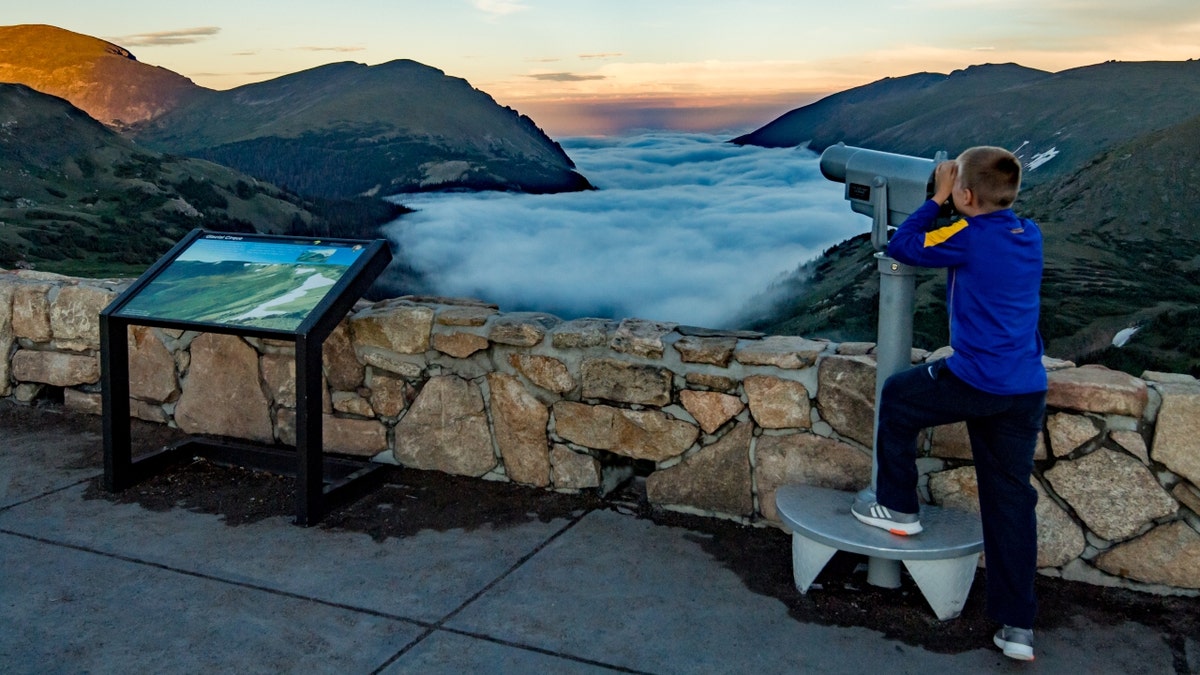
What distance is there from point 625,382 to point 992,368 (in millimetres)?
1567

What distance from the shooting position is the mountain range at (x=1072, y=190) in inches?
395

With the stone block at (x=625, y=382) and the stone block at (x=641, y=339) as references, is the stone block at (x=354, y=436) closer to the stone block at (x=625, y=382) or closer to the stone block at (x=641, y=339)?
the stone block at (x=625, y=382)

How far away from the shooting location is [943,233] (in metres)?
2.52

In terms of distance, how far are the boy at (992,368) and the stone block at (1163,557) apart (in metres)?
0.65

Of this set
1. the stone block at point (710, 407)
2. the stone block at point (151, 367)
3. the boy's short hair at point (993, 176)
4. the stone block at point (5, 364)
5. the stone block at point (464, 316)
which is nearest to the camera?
the boy's short hair at point (993, 176)

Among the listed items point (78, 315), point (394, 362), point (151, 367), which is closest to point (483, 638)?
point (394, 362)

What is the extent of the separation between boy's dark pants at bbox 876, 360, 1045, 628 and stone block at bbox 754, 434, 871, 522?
0.68 m

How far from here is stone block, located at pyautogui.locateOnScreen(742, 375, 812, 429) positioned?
3447 mm

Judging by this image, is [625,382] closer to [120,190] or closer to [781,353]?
[781,353]

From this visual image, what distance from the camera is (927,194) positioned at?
9.18 feet

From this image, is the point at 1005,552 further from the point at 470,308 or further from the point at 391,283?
the point at 391,283

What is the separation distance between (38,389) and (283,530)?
2.58 m

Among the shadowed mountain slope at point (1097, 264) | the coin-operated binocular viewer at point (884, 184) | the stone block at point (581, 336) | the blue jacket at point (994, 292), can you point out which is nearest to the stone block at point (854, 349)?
the coin-operated binocular viewer at point (884, 184)

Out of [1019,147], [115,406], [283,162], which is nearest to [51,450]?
[115,406]
